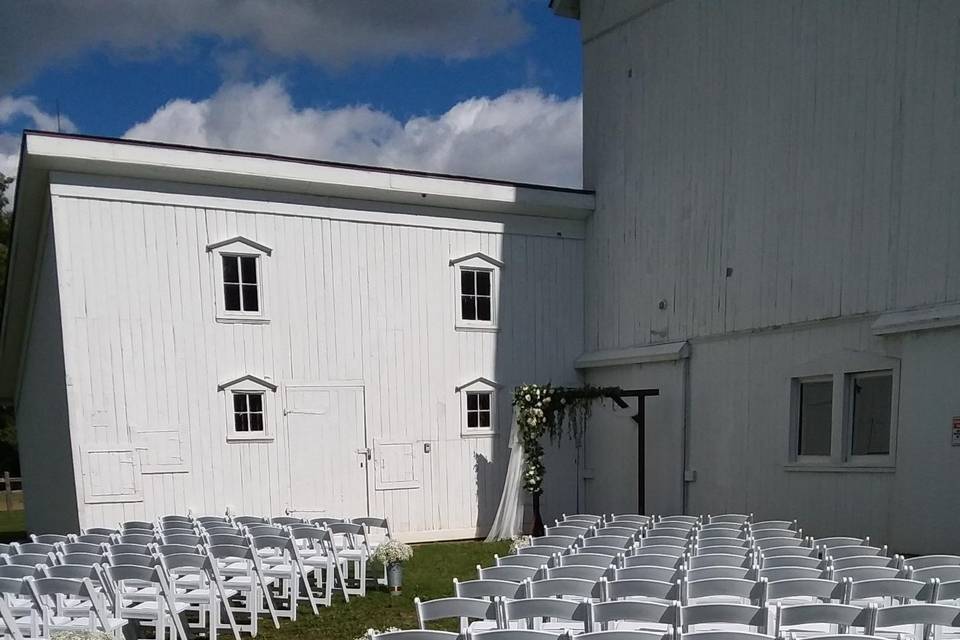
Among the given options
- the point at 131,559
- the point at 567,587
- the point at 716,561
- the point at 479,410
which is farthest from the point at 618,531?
the point at 479,410

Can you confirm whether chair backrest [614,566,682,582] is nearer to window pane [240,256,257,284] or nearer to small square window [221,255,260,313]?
small square window [221,255,260,313]

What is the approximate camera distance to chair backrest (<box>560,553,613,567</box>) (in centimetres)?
596

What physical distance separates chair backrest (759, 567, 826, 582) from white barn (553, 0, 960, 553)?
14.6ft

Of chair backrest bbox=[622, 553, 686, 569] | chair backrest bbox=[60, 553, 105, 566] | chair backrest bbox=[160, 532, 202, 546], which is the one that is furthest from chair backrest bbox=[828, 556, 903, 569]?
chair backrest bbox=[60, 553, 105, 566]

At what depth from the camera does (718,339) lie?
11898 millimetres

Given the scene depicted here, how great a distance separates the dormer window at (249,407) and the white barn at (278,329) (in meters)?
0.03

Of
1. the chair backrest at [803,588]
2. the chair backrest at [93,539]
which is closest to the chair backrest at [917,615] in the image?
the chair backrest at [803,588]

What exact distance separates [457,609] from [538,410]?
8299mm

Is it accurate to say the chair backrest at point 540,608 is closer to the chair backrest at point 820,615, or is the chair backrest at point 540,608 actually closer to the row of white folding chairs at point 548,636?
the row of white folding chairs at point 548,636

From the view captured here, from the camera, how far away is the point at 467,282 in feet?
46.0

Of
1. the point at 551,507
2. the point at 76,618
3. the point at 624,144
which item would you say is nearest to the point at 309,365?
the point at 551,507

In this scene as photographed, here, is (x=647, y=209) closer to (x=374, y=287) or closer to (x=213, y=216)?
(x=374, y=287)

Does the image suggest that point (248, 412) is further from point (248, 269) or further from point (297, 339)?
point (248, 269)

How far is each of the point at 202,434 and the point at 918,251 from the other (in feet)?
36.4
